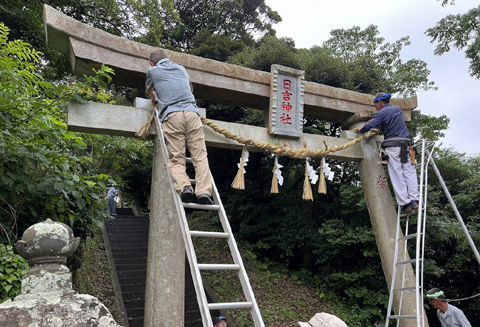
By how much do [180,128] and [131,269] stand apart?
203 inches

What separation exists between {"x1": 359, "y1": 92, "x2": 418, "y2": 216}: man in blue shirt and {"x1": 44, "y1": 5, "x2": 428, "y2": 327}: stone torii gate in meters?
0.66

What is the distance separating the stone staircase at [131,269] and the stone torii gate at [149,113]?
2.61m

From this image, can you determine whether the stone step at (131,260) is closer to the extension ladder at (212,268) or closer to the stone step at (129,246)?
the stone step at (129,246)

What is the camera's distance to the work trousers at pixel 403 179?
4.75 metres

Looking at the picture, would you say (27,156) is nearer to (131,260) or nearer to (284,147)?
(284,147)

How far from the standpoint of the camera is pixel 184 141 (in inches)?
136

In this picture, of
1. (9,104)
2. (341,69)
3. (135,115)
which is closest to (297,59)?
(341,69)

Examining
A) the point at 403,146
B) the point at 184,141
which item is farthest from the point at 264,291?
the point at 184,141

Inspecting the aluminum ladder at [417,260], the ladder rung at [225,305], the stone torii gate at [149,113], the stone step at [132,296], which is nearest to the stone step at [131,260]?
the stone step at [132,296]

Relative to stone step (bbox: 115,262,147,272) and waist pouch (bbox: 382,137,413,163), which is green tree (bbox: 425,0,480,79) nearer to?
waist pouch (bbox: 382,137,413,163)

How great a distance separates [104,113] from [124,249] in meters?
5.16

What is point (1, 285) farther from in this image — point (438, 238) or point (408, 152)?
point (438, 238)

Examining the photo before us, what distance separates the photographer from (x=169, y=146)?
341cm

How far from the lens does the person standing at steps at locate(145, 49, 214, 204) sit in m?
3.14
